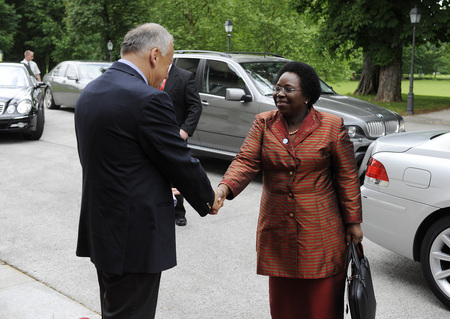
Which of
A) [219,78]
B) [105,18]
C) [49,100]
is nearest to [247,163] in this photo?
[219,78]

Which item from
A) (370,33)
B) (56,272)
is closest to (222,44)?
(370,33)

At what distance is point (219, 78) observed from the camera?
30.7 feet

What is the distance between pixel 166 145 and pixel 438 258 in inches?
105

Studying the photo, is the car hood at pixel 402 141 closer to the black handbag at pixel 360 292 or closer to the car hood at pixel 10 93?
the black handbag at pixel 360 292

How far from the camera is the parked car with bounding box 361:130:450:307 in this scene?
13.9 ft

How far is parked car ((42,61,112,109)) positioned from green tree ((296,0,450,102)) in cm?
1022

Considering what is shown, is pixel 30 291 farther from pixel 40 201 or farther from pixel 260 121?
pixel 40 201

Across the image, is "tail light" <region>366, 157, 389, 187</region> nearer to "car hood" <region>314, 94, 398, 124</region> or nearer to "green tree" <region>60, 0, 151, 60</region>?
"car hood" <region>314, 94, 398, 124</region>

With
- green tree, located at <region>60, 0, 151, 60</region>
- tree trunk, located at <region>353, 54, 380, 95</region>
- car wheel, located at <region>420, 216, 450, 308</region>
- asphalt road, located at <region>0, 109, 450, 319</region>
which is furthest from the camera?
green tree, located at <region>60, 0, 151, 60</region>

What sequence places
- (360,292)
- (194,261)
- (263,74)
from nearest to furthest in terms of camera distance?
(360,292), (194,261), (263,74)

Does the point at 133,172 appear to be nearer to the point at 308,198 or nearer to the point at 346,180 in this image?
the point at 308,198

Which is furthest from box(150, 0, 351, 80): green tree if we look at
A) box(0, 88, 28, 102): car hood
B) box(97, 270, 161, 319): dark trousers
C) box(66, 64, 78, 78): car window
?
box(97, 270, 161, 319): dark trousers

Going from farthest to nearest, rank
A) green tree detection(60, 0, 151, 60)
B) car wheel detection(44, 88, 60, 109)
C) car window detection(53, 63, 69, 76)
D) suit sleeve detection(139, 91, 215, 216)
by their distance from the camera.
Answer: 1. green tree detection(60, 0, 151, 60)
2. car wheel detection(44, 88, 60, 109)
3. car window detection(53, 63, 69, 76)
4. suit sleeve detection(139, 91, 215, 216)

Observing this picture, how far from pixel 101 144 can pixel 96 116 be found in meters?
0.12
